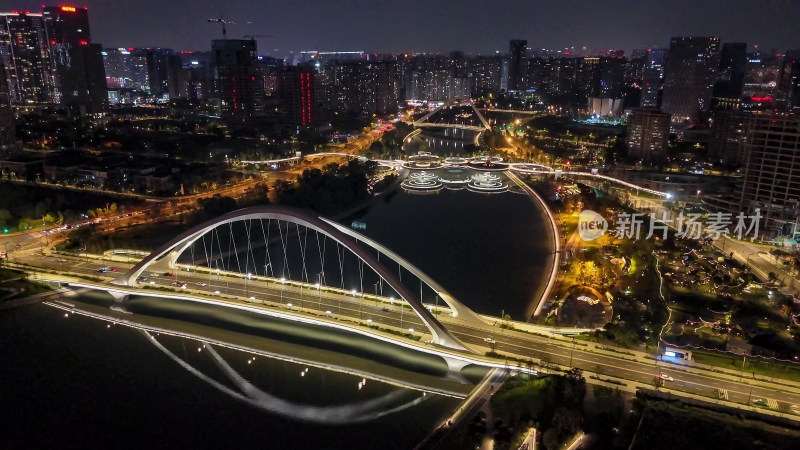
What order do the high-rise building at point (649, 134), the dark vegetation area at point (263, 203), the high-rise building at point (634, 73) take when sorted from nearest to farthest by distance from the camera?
the dark vegetation area at point (263, 203) < the high-rise building at point (649, 134) < the high-rise building at point (634, 73)

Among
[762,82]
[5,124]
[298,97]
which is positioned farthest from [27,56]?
[762,82]

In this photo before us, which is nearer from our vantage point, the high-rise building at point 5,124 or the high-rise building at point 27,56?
the high-rise building at point 5,124

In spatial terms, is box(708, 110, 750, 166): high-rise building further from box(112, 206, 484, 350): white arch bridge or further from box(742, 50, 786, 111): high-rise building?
box(112, 206, 484, 350): white arch bridge

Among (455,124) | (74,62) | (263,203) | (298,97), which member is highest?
(74,62)

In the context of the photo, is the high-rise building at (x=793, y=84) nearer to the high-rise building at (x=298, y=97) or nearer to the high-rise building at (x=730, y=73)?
the high-rise building at (x=730, y=73)

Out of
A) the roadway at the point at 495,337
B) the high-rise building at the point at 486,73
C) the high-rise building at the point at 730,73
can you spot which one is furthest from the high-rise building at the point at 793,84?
the high-rise building at the point at 486,73

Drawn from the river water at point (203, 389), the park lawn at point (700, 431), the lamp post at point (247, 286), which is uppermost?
the lamp post at point (247, 286)

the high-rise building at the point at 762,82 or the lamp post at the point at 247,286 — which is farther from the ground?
the high-rise building at the point at 762,82

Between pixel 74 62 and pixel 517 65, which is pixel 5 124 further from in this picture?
pixel 517 65
